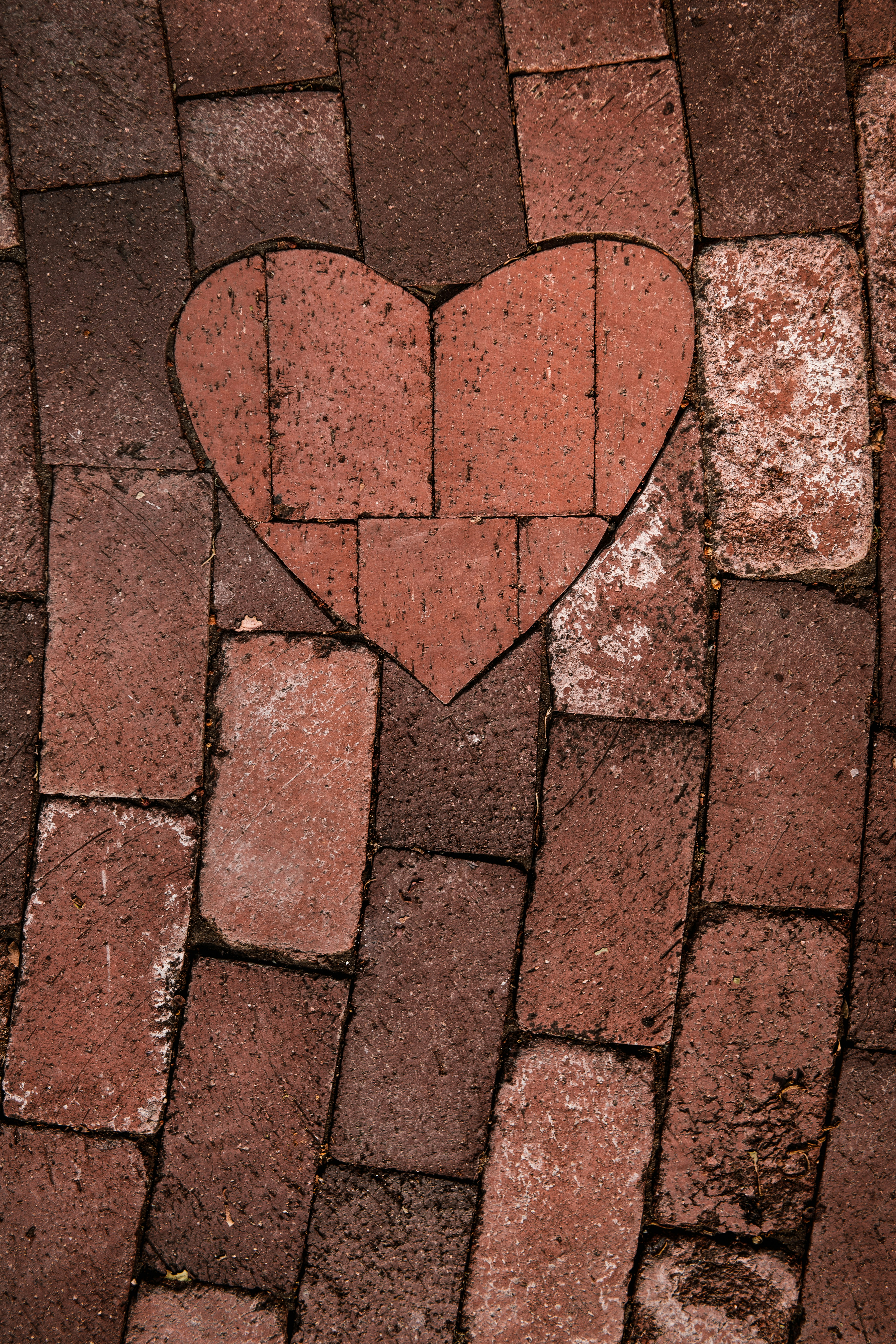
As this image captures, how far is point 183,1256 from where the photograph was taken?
2.12m

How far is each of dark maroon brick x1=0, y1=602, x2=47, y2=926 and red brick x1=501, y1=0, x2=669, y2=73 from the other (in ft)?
7.20

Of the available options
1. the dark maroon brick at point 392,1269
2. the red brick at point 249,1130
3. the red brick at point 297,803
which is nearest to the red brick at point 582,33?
the red brick at point 297,803

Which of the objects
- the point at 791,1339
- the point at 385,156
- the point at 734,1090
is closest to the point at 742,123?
the point at 385,156

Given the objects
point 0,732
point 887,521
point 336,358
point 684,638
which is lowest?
point 0,732

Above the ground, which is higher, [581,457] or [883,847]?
[581,457]

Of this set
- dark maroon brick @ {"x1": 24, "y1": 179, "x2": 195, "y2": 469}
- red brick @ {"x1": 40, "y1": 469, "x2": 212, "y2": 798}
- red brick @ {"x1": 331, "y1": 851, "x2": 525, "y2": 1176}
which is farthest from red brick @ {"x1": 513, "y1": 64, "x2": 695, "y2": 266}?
red brick @ {"x1": 331, "y1": 851, "x2": 525, "y2": 1176}

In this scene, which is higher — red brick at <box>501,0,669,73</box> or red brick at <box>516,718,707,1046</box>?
red brick at <box>501,0,669,73</box>

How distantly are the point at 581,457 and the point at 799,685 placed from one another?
92 cm

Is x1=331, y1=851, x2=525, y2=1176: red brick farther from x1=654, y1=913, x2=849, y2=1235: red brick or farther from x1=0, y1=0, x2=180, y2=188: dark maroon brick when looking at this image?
x1=0, y1=0, x2=180, y2=188: dark maroon brick

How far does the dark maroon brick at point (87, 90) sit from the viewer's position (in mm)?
2119

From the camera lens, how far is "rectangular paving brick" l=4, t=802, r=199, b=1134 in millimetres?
2150

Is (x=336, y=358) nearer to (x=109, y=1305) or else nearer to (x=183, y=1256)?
(x=183, y=1256)

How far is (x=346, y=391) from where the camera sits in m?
2.13

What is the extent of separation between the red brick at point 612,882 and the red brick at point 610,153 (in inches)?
56.7
